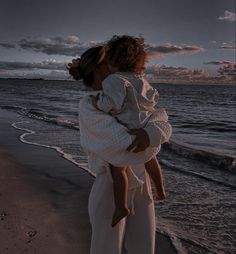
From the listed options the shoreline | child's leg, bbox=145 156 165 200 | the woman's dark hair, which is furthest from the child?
the shoreline

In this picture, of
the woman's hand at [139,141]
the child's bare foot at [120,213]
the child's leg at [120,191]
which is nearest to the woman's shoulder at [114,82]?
the woman's hand at [139,141]

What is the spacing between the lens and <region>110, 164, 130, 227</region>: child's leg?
80.4 inches

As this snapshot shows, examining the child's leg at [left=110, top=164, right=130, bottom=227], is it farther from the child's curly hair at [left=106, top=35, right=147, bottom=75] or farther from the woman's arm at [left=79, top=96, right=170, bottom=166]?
the child's curly hair at [left=106, top=35, right=147, bottom=75]

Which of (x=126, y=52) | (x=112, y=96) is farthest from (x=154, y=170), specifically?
(x=126, y=52)

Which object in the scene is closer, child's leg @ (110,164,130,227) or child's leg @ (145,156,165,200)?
child's leg @ (110,164,130,227)

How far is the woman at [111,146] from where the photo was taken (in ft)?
6.60

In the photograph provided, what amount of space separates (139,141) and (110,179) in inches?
10.4

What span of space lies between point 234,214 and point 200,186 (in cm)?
157

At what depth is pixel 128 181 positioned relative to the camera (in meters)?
2.13

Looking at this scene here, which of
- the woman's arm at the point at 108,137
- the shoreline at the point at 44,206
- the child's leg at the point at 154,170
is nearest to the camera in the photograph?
the woman's arm at the point at 108,137

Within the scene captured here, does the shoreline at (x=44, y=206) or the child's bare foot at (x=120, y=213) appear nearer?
the child's bare foot at (x=120, y=213)

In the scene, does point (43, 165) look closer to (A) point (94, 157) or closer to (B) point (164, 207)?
(B) point (164, 207)

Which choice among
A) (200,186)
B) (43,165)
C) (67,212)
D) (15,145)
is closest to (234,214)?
(200,186)

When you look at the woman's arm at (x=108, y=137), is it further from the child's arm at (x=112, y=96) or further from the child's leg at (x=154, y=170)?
the child's leg at (x=154, y=170)
